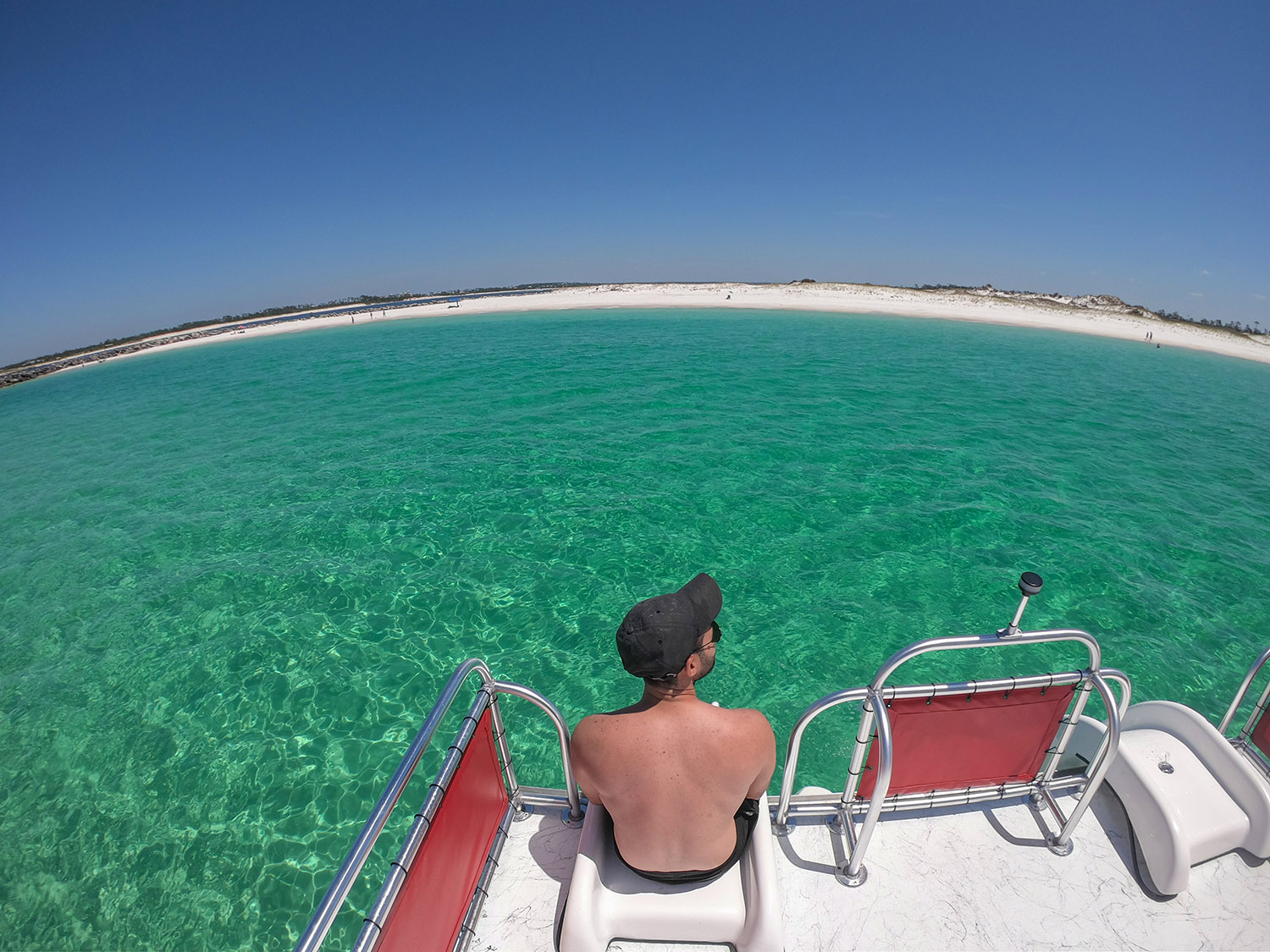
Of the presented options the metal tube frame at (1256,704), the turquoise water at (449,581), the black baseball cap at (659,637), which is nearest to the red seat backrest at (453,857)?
the black baseball cap at (659,637)

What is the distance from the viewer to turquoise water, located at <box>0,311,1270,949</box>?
4.82 meters

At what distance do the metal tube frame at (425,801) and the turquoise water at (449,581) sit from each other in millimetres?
2487

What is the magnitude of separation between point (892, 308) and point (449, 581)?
68.1 m

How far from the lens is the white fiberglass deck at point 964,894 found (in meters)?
2.76

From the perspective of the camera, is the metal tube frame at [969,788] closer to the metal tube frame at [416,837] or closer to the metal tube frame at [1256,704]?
the metal tube frame at [1256,704]

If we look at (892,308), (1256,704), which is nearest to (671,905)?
(1256,704)

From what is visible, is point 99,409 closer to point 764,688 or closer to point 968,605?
point 764,688

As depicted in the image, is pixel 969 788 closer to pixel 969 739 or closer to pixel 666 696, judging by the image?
pixel 969 739

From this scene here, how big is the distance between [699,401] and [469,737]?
17.2m

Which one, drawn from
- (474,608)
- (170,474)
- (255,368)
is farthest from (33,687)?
(255,368)

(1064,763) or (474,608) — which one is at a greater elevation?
(1064,763)

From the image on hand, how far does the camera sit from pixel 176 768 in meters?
5.27

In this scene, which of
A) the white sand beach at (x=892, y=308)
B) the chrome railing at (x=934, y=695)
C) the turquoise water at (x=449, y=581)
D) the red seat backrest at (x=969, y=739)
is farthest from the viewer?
the white sand beach at (x=892, y=308)

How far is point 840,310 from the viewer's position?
61844 millimetres
